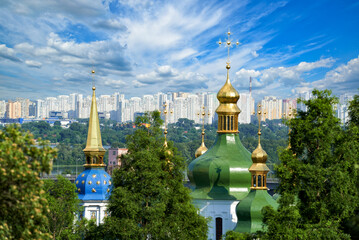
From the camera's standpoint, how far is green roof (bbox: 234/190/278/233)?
2377cm

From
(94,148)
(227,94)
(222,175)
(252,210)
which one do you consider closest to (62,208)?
(94,148)

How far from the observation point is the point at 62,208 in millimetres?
27703

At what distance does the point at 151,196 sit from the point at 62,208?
950cm

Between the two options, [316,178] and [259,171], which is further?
[259,171]

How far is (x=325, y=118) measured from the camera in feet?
59.9

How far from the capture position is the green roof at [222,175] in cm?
2773

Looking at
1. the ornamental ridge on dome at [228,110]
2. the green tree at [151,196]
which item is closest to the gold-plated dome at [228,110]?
the ornamental ridge on dome at [228,110]

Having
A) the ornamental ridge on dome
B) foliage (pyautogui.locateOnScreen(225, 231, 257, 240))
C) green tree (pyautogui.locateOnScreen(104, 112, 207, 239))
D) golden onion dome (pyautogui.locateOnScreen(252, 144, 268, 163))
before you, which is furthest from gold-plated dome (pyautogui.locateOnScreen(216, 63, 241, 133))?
foliage (pyautogui.locateOnScreen(225, 231, 257, 240))

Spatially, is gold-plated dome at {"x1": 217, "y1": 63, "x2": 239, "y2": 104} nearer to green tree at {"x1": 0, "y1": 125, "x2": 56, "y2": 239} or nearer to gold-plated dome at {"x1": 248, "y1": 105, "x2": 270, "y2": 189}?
gold-plated dome at {"x1": 248, "y1": 105, "x2": 270, "y2": 189}

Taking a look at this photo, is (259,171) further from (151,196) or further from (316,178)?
(316,178)

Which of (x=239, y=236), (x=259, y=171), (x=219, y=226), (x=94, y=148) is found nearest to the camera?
(x=239, y=236)

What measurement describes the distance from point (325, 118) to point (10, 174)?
10983 millimetres

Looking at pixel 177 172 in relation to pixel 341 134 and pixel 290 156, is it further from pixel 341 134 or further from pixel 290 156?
pixel 341 134

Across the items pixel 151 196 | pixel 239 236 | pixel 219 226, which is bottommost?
pixel 219 226
